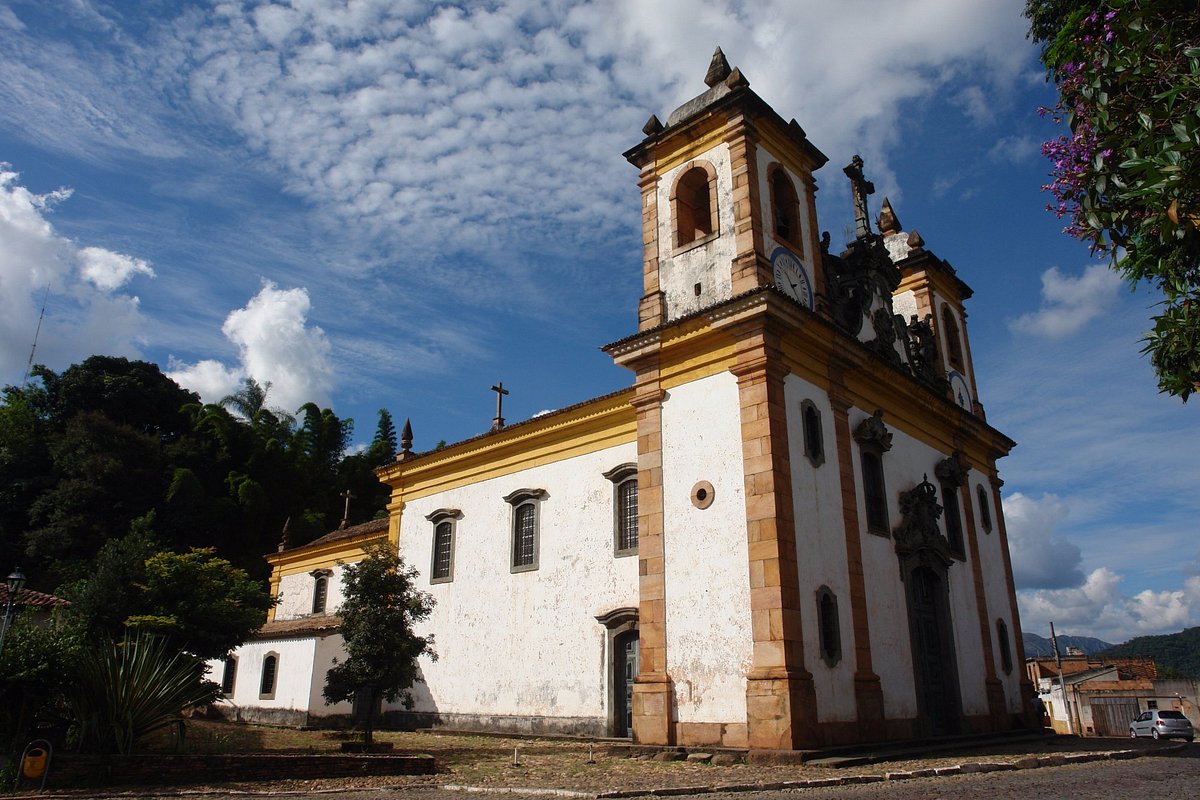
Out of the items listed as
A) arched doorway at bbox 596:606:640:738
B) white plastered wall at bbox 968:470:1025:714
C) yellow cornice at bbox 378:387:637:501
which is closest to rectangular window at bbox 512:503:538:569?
yellow cornice at bbox 378:387:637:501

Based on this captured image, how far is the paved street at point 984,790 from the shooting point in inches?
331

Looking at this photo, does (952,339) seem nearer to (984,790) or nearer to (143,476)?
(984,790)

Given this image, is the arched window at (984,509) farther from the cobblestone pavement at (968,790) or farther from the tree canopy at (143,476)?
the tree canopy at (143,476)

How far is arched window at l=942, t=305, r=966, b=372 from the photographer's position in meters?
21.9

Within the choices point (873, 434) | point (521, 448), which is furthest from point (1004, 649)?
point (521, 448)

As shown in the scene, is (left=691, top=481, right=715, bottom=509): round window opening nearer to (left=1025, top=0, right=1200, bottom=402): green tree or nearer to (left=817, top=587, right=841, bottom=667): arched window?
(left=817, top=587, right=841, bottom=667): arched window

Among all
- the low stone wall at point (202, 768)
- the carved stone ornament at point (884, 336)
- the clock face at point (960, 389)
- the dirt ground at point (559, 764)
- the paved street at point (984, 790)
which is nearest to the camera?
the paved street at point (984, 790)

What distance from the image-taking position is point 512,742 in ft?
53.9

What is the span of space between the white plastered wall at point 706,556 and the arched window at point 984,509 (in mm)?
9749

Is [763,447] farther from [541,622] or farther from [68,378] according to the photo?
[68,378]

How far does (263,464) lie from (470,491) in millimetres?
24049

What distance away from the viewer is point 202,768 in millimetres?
9922

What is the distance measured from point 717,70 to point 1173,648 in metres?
117

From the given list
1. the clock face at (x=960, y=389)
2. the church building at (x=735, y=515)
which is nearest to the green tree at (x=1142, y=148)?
the church building at (x=735, y=515)
